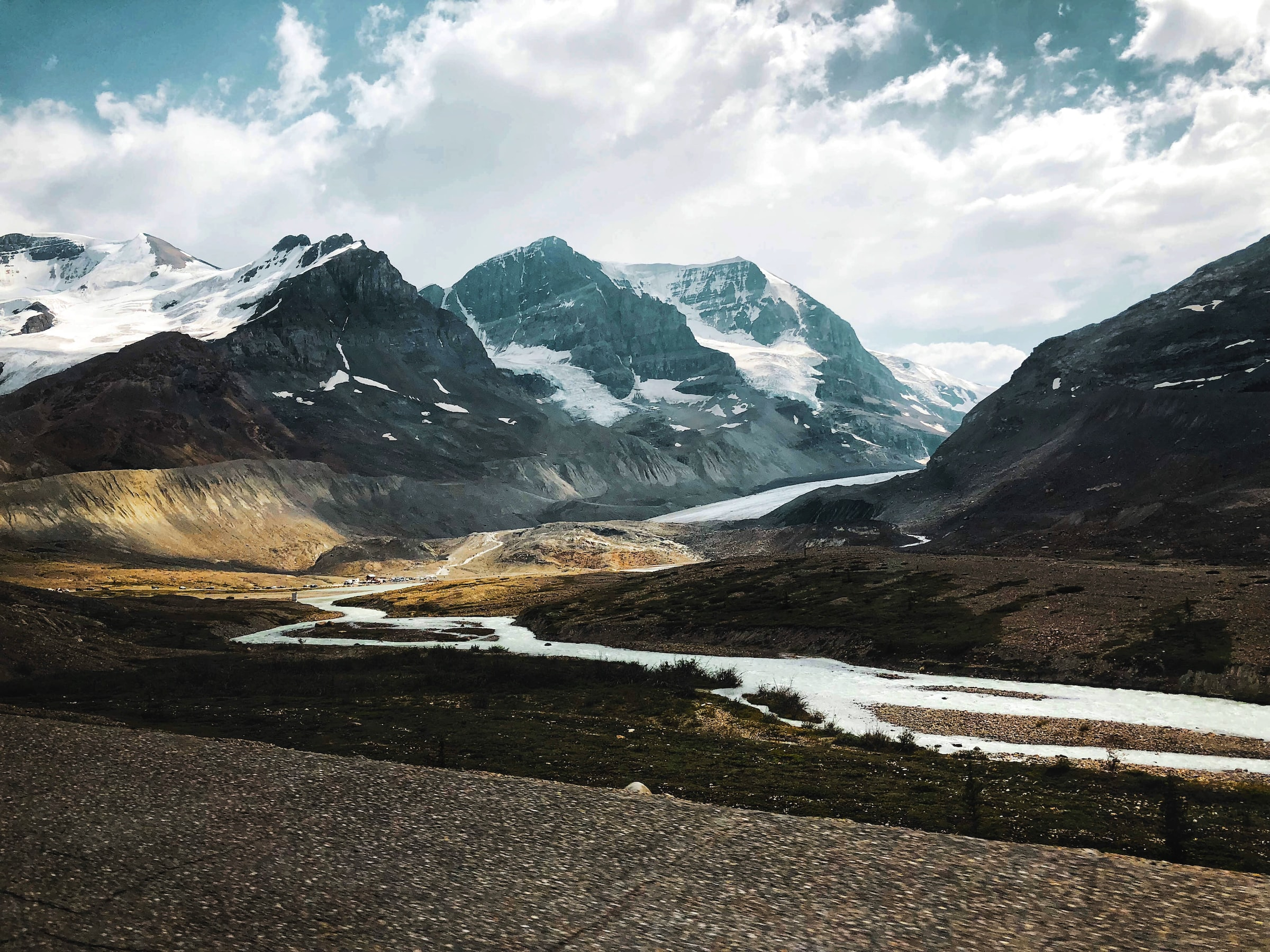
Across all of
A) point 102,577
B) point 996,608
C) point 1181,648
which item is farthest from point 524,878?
point 102,577

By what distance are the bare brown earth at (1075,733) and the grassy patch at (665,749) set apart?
9524 millimetres

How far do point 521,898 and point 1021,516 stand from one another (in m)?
202

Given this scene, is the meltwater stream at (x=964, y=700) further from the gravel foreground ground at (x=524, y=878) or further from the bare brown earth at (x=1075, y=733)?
the gravel foreground ground at (x=524, y=878)

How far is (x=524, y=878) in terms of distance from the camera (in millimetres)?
16234

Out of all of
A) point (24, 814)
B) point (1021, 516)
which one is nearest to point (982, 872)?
point (24, 814)

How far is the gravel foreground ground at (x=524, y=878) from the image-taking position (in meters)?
13.8

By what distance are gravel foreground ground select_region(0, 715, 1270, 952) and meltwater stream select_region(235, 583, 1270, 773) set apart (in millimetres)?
24681

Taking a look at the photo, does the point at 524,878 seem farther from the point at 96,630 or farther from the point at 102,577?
the point at 102,577

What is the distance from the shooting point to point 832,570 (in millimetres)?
117125

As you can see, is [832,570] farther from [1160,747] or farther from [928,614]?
[1160,747]

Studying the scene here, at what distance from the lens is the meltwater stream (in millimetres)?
40875

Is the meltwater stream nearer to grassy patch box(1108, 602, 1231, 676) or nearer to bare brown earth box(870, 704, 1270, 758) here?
bare brown earth box(870, 704, 1270, 758)

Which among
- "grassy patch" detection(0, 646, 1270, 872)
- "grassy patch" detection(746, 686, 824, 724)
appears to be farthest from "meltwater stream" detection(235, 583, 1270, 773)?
"grassy patch" detection(0, 646, 1270, 872)

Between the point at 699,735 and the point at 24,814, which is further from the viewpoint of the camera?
the point at 699,735
